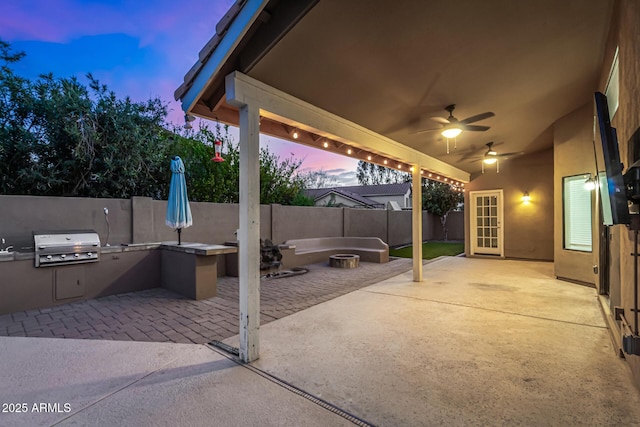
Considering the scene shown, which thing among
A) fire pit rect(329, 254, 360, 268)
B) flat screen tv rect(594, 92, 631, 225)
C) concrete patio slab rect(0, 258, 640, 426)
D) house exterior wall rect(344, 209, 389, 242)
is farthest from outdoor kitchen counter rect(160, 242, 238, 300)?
house exterior wall rect(344, 209, 389, 242)

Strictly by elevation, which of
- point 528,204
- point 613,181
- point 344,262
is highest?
point 528,204

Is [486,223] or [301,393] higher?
[486,223]

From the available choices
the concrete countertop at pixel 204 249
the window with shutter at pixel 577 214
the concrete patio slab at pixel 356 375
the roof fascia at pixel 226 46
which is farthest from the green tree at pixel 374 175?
the roof fascia at pixel 226 46

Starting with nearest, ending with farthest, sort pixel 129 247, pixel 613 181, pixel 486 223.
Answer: pixel 613 181, pixel 129 247, pixel 486 223

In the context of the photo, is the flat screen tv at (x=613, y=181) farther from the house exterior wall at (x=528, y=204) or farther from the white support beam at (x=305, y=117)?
the house exterior wall at (x=528, y=204)

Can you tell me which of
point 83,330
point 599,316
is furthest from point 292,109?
point 599,316

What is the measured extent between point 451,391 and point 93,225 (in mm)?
5960

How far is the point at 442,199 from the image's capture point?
16.3 m

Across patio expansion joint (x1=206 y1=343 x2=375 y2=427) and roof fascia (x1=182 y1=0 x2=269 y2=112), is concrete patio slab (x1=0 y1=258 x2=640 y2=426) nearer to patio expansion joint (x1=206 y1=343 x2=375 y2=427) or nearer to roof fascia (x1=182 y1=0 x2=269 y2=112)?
patio expansion joint (x1=206 y1=343 x2=375 y2=427)

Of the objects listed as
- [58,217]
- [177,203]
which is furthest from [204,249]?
[58,217]

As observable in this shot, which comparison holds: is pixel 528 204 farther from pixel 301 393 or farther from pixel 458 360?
pixel 301 393

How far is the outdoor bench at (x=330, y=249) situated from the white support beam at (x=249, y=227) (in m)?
→ 4.87

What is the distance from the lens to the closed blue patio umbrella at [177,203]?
541 cm

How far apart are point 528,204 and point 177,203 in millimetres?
9358
